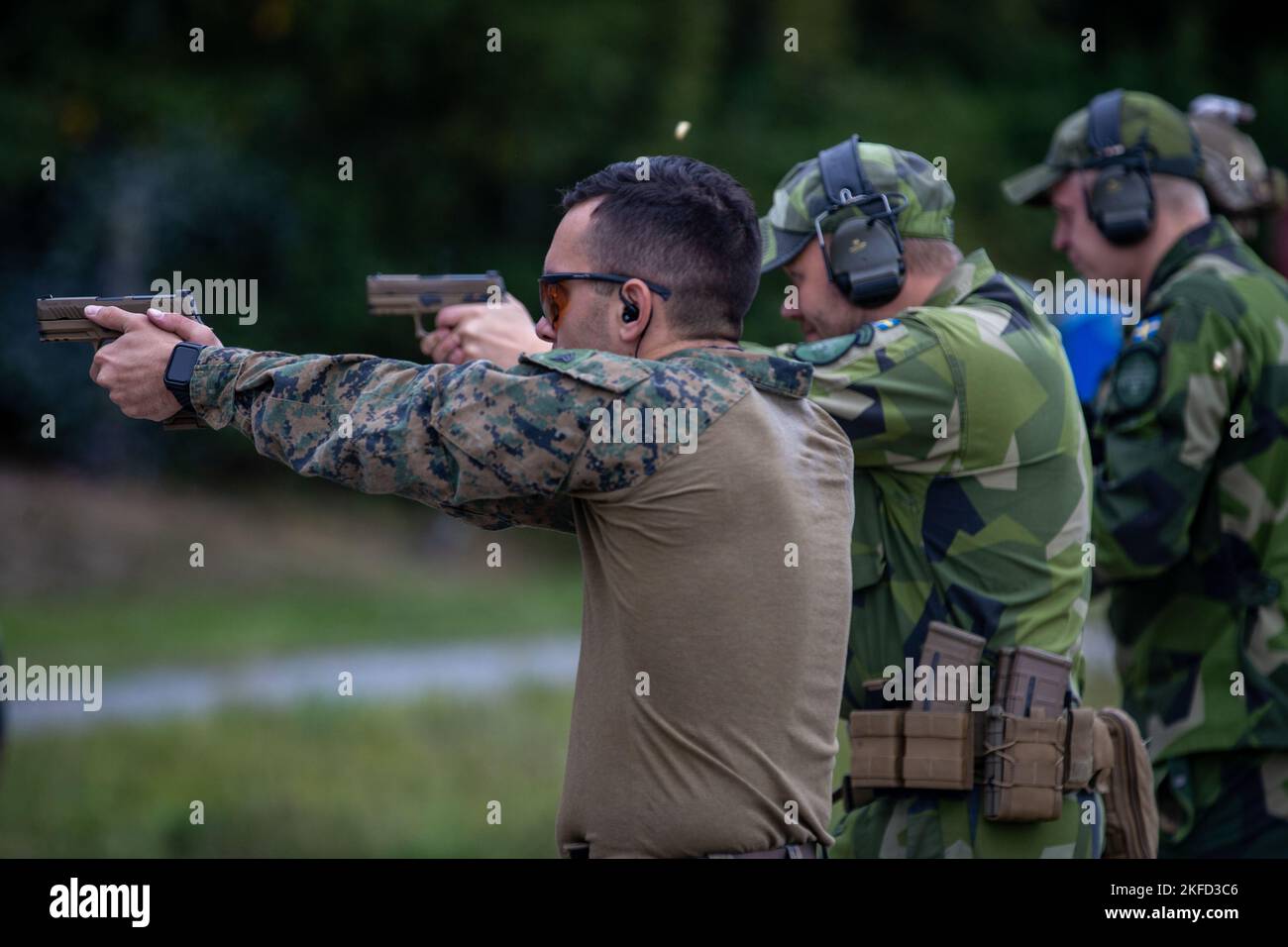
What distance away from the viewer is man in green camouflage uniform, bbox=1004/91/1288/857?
448cm

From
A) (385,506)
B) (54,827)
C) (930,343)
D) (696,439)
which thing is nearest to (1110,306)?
(930,343)

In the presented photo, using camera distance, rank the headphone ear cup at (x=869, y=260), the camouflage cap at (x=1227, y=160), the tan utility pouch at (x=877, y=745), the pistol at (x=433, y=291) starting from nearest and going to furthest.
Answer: the tan utility pouch at (x=877, y=745)
the headphone ear cup at (x=869, y=260)
the pistol at (x=433, y=291)
the camouflage cap at (x=1227, y=160)

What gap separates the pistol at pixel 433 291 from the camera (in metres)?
3.92

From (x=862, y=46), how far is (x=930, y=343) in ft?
59.9

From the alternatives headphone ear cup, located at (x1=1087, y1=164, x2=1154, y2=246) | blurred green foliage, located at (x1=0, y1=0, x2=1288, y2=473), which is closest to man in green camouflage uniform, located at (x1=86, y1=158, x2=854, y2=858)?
headphone ear cup, located at (x1=1087, y1=164, x2=1154, y2=246)

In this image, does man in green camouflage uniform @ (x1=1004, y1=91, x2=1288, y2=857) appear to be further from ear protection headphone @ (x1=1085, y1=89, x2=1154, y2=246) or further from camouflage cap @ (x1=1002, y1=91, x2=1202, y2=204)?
camouflage cap @ (x1=1002, y1=91, x2=1202, y2=204)

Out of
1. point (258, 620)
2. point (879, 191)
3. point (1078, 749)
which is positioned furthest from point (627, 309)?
point (258, 620)

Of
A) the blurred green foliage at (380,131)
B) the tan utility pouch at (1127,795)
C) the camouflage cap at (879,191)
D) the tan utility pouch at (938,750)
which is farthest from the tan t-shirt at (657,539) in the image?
the blurred green foliage at (380,131)

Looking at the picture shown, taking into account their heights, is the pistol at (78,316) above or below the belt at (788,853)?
above

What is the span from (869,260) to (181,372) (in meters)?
1.69

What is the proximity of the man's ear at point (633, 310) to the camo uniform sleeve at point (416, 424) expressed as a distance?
0.22 meters

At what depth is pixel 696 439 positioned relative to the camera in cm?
264

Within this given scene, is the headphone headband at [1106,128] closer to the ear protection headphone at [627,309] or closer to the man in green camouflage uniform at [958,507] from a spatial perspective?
the man in green camouflage uniform at [958,507]

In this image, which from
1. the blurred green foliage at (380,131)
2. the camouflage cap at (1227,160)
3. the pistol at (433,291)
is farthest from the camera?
the blurred green foliage at (380,131)
